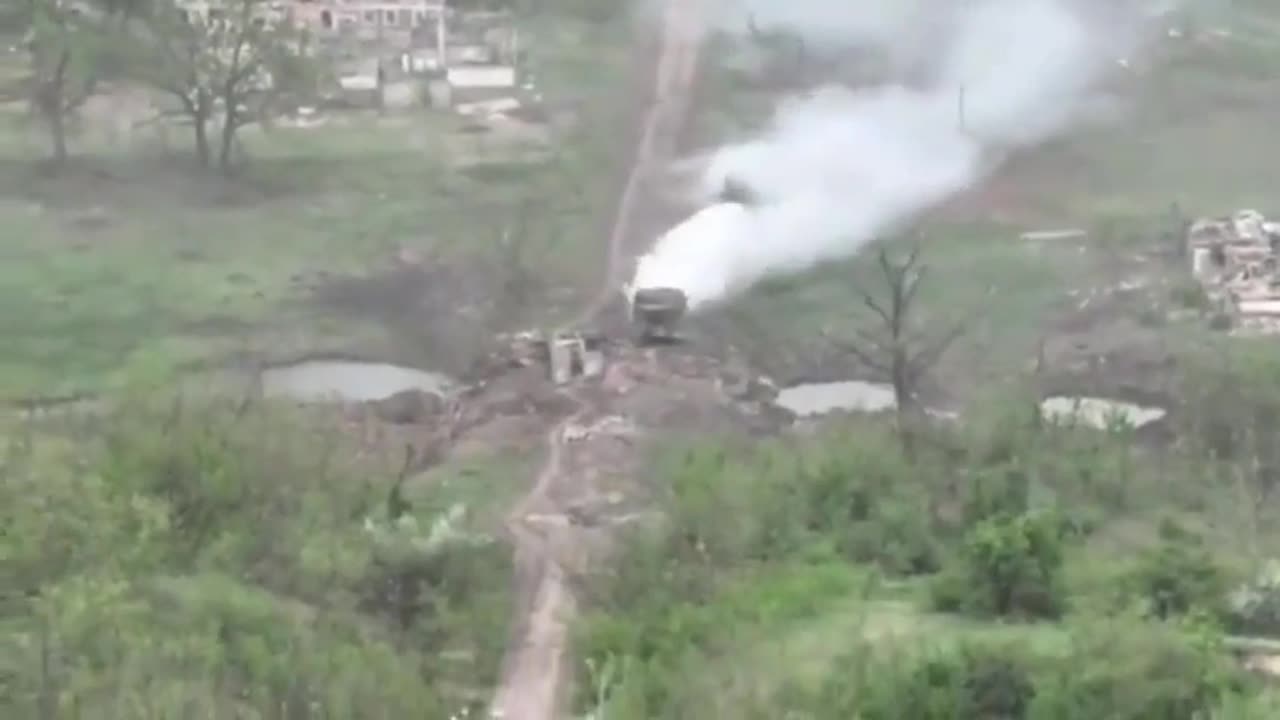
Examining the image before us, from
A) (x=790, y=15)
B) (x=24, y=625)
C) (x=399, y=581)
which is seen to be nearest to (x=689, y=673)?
(x=399, y=581)

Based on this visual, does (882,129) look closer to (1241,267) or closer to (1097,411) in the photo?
(1241,267)

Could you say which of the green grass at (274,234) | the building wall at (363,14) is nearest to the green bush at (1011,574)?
the green grass at (274,234)

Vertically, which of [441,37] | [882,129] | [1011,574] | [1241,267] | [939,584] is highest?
[441,37]

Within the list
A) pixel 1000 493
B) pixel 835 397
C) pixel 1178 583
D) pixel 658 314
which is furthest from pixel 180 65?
pixel 1178 583

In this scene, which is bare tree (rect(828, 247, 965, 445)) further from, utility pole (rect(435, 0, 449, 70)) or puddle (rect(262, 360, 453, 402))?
utility pole (rect(435, 0, 449, 70))

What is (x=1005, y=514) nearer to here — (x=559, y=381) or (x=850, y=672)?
(x=850, y=672)

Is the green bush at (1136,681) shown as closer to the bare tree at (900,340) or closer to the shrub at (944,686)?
the shrub at (944,686)
